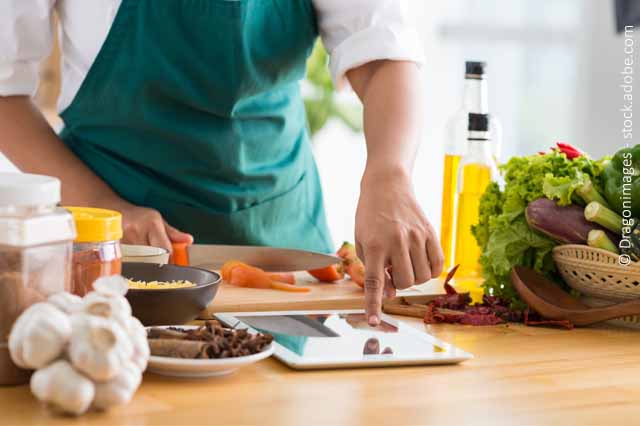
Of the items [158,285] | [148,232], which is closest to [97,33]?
[148,232]

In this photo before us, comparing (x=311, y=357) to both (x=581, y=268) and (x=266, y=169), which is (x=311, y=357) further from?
(x=266, y=169)

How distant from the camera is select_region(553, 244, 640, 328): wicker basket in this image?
1503mm

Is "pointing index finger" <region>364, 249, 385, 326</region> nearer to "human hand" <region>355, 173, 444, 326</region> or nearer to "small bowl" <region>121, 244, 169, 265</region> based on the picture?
"human hand" <region>355, 173, 444, 326</region>

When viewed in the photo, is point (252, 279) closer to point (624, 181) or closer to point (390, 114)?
point (390, 114)

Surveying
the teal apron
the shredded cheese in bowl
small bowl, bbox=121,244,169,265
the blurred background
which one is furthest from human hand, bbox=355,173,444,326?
the blurred background

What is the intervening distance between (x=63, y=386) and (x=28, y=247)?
0.54ft

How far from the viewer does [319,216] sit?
238cm

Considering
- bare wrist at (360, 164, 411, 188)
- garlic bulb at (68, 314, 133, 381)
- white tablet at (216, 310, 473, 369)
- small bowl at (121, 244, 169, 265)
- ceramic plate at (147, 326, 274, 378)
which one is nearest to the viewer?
garlic bulb at (68, 314, 133, 381)

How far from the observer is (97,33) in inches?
75.7

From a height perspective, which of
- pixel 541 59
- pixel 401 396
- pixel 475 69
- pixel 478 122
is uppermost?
pixel 541 59

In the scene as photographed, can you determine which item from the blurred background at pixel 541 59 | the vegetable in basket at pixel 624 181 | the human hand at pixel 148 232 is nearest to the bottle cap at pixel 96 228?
the human hand at pixel 148 232

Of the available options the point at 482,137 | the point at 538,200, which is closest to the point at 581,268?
the point at 538,200

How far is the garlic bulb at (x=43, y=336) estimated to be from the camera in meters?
0.93

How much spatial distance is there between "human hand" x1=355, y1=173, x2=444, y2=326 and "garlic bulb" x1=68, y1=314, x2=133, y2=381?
481 millimetres
